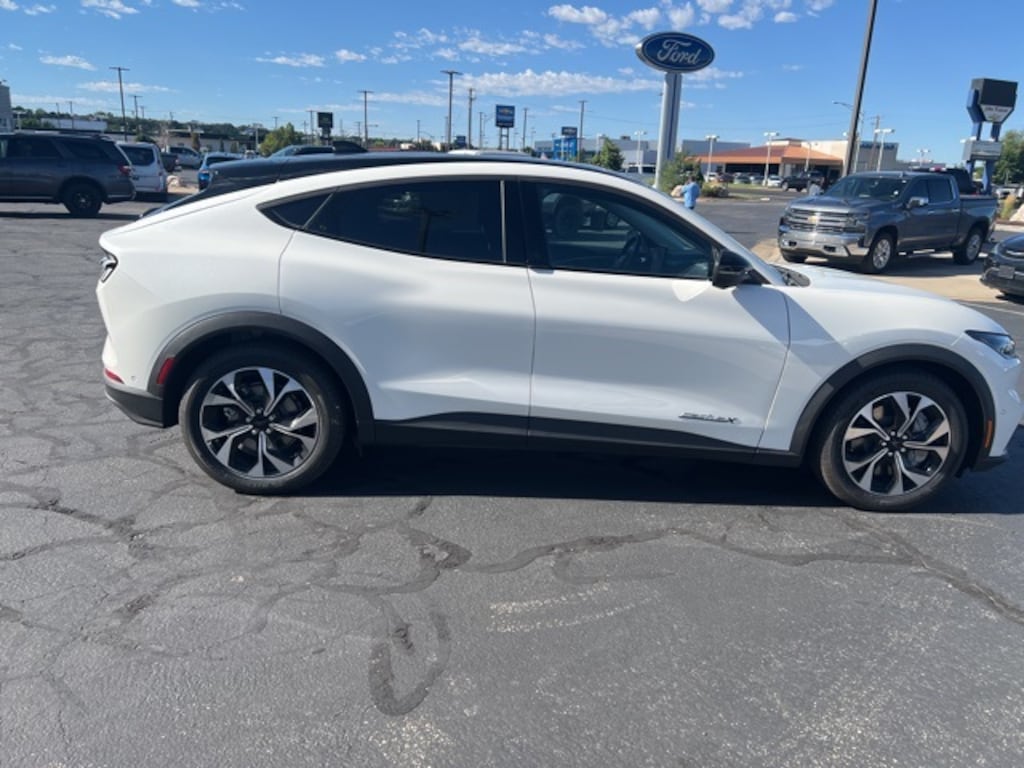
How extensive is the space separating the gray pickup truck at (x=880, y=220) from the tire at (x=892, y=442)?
10934 millimetres

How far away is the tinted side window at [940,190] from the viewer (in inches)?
596

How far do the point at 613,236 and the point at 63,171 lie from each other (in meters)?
19.2

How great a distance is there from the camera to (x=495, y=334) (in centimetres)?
371

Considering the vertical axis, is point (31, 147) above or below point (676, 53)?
below

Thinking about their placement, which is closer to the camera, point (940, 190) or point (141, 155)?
point (940, 190)

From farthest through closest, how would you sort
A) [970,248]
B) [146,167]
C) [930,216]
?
[146,167] < [970,248] < [930,216]

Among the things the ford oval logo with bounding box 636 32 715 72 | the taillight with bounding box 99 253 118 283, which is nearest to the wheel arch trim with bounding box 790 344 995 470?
the taillight with bounding box 99 253 118 283

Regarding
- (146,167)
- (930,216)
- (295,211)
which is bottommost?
(930,216)

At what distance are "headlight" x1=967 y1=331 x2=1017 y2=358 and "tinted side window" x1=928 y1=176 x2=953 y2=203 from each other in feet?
42.4

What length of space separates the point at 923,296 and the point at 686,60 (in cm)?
1956

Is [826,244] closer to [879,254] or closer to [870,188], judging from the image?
[879,254]

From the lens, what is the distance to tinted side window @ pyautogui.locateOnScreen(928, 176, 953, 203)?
15148 millimetres

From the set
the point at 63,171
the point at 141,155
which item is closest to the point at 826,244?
the point at 63,171

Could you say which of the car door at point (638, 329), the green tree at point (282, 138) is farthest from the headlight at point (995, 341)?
the green tree at point (282, 138)
